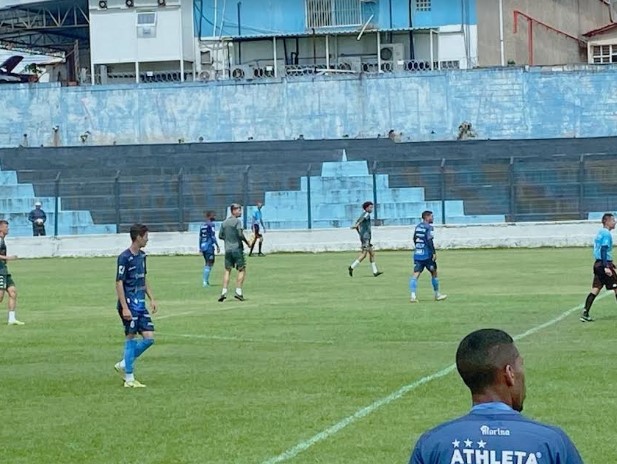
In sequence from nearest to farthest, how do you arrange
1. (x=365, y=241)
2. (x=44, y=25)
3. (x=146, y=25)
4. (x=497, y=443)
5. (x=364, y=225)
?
(x=497, y=443), (x=365, y=241), (x=364, y=225), (x=146, y=25), (x=44, y=25)

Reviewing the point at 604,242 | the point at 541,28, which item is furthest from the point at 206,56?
the point at 604,242

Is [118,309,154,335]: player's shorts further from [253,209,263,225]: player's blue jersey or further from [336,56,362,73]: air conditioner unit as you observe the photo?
[336,56,362,73]: air conditioner unit

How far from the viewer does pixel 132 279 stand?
15.6 m

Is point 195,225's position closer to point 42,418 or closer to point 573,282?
point 573,282

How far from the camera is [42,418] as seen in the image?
13.6 meters

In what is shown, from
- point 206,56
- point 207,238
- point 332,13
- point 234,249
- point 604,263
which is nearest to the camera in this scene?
point 604,263

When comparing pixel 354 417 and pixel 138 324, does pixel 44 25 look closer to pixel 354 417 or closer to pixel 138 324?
pixel 138 324

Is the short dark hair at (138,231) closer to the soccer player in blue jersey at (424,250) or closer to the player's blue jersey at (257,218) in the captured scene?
the soccer player in blue jersey at (424,250)

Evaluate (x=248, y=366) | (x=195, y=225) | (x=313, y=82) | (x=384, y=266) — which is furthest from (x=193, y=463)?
(x=313, y=82)

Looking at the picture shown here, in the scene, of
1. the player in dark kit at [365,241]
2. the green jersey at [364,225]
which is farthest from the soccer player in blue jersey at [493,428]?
the green jersey at [364,225]

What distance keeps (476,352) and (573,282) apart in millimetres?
25777

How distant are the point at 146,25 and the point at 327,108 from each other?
11115 mm

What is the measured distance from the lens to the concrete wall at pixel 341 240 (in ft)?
154

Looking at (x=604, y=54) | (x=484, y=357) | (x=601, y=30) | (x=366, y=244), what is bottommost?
(x=366, y=244)
